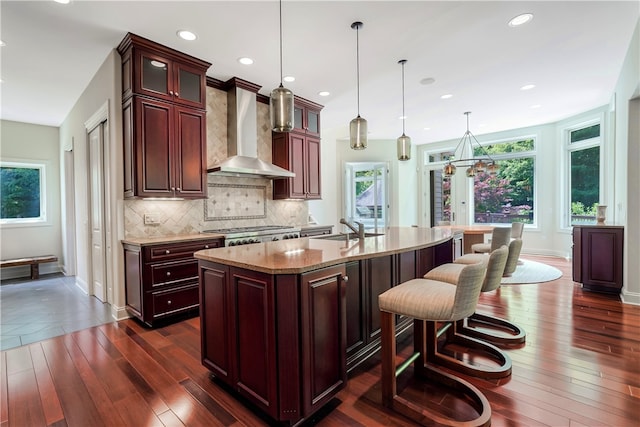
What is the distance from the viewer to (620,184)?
413cm

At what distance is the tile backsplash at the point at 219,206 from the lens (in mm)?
3561

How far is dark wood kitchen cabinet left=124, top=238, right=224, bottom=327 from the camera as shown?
304 cm

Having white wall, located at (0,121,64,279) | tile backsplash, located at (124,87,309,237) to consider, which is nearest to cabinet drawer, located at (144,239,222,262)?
tile backsplash, located at (124,87,309,237)

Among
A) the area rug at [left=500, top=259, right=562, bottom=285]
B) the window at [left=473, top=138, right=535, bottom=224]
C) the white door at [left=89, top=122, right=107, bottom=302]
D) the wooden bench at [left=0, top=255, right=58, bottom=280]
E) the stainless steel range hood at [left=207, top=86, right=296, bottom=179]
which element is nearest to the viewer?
the white door at [left=89, top=122, right=107, bottom=302]

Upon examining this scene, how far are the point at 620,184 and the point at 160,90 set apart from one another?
5.89 m

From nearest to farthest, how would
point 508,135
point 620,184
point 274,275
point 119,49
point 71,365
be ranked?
point 274,275
point 71,365
point 119,49
point 620,184
point 508,135

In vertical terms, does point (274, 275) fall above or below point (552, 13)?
below

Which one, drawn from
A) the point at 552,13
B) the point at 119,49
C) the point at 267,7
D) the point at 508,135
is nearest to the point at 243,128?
the point at 119,49

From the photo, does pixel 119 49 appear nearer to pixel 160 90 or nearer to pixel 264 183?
pixel 160 90

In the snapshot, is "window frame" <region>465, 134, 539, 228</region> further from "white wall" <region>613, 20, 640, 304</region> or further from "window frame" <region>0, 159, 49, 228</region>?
"window frame" <region>0, 159, 49, 228</region>

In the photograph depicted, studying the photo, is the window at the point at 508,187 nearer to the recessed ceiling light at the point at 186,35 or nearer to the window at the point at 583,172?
the window at the point at 583,172

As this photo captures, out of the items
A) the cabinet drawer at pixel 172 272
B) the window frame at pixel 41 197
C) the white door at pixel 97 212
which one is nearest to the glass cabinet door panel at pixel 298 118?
the white door at pixel 97 212

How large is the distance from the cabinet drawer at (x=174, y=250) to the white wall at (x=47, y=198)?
172 inches

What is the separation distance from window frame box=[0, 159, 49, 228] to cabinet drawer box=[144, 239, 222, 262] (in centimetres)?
447
